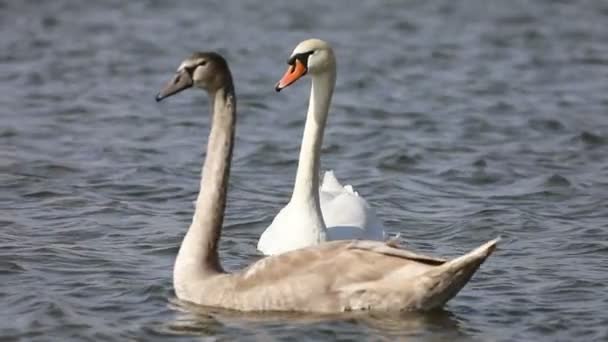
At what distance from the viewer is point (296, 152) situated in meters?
14.3

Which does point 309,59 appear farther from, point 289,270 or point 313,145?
point 289,270

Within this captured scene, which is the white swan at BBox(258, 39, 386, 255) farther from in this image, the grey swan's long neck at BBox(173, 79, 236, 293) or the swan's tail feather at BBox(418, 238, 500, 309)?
the swan's tail feather at BBox(418, 238, 500, 309)

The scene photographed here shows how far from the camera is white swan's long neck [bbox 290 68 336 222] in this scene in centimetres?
1016

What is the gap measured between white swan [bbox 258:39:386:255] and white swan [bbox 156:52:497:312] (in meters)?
1.25

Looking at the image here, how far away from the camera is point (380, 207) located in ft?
39.8

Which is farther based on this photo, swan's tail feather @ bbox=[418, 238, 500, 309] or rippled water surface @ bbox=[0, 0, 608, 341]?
rippled water surface @ bbox=[0, 0, 608, 341]

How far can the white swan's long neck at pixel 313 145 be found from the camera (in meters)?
10.2

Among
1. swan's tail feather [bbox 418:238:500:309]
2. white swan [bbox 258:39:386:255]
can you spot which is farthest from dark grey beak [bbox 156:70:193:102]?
swan's tail feather [bbox 418:238:500:309]

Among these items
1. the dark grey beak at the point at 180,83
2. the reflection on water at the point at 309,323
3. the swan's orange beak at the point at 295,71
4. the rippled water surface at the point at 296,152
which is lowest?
the rippled water surface at the point at 296,152

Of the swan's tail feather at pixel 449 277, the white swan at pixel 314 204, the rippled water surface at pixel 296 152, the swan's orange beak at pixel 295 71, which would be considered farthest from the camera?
the swan's orange beak at pixel 295 71

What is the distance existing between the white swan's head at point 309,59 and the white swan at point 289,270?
1.54 meters

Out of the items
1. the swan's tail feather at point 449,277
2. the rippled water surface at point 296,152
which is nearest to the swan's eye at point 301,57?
the rippled water surface at point 296,152

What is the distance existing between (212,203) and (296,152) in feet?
18.1

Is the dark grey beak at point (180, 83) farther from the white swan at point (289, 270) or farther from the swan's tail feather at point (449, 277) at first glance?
the swan's tail feather at point (449, 277)
